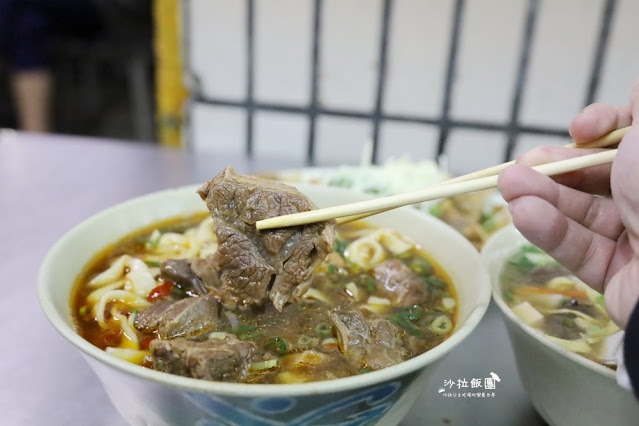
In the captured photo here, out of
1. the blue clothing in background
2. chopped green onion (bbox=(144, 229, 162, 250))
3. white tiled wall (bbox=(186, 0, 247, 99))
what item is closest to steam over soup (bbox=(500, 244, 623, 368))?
chopped green onion (bbox=(144, 229, 162, 250))

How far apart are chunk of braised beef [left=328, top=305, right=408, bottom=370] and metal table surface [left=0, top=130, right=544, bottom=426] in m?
0.12

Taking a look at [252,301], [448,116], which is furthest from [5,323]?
[448,116]

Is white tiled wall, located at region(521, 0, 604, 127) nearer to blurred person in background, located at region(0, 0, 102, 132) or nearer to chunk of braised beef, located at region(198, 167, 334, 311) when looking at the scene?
chunk of braised beef, located at region(198, 167, 334, 311)

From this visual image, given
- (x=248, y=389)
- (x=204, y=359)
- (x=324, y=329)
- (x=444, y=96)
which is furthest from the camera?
(x=444, y=96)

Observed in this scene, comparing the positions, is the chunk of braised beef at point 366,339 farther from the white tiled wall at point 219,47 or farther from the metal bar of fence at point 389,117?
the white tiled wall at point 219,47

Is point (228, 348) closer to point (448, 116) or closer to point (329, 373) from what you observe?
point (329, 373)

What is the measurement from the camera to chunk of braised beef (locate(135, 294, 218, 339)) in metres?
1.34

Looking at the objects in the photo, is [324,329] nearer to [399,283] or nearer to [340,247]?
[399,283]

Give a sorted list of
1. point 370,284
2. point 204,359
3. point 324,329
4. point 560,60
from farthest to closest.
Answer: point 560,60, point 370,284, point 324,329, point 204,359

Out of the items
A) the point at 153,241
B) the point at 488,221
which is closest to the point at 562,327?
the point at 488,221

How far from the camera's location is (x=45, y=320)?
183 cm

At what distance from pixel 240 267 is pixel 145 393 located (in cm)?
40

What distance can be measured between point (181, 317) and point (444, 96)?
265cm

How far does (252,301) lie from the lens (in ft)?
4.59
